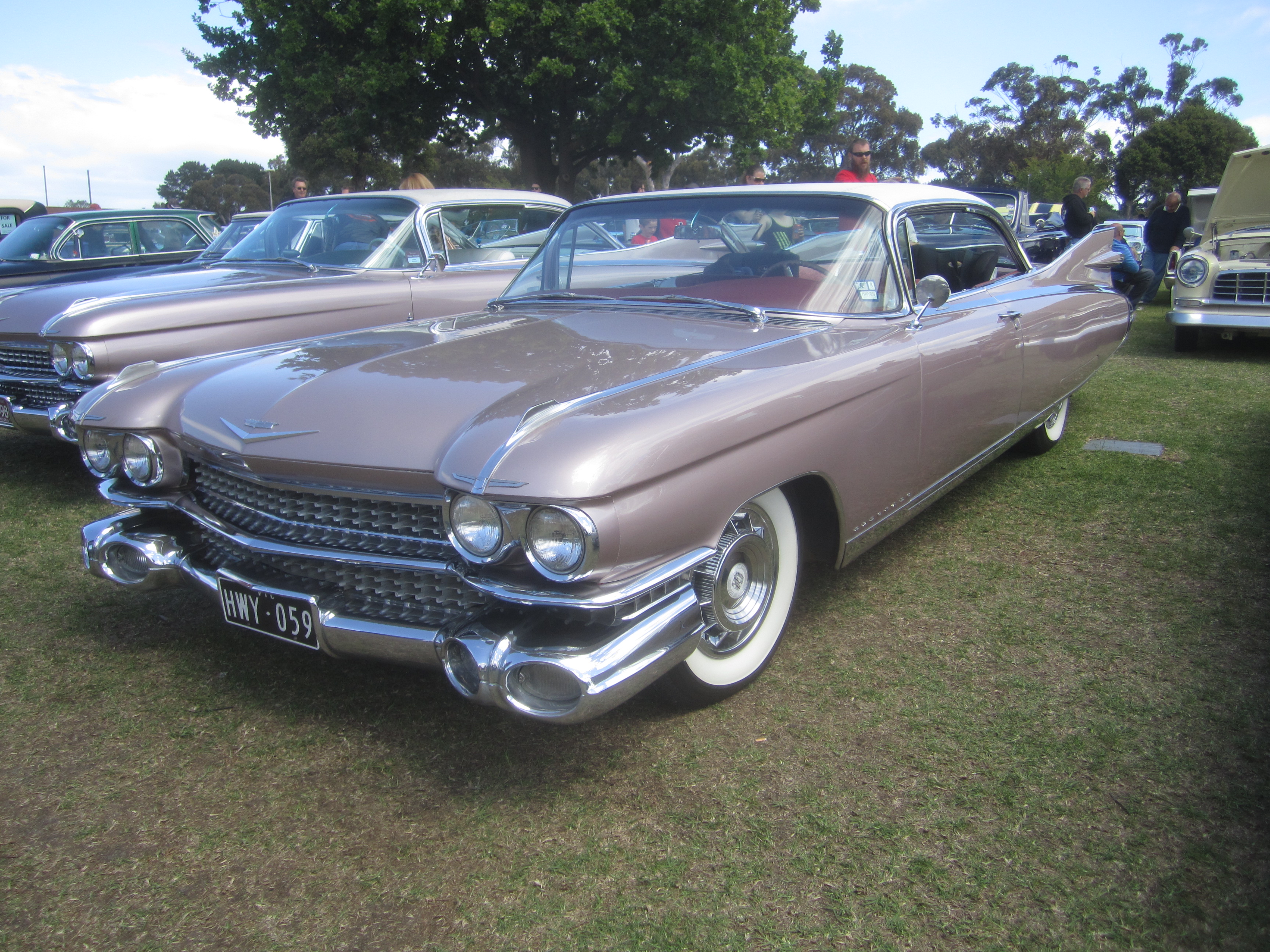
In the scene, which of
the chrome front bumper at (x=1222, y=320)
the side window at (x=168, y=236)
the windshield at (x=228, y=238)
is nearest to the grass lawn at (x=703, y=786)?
the windshield at (x=228, y=238)

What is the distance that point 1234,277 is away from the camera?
26.4 ft

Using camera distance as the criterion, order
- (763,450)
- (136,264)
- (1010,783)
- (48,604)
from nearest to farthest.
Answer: (1010,783)
(763,450)
(48,604)
(136,264)

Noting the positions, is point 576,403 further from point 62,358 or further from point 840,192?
point 62,358

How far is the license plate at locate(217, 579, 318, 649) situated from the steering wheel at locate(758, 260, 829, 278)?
184 centimetres

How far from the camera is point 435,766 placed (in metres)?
2.31

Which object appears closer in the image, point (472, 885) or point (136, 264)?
point (472, 885)

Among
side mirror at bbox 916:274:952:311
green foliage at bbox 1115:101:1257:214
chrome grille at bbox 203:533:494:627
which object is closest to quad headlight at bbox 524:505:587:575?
chrome grille at bbox 203:533:494:627

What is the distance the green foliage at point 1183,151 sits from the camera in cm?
4609

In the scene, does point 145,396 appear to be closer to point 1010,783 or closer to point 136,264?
point 1010,783

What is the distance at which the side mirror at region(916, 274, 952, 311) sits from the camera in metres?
3.05

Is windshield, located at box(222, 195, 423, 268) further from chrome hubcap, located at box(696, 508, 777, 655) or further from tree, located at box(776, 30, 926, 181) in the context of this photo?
tree, located at box(776, 30, 926, 181)

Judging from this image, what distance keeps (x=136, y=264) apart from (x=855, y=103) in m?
57.8

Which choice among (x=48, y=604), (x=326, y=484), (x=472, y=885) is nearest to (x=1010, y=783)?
(x=472, y=885)

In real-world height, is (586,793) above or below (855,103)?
below
